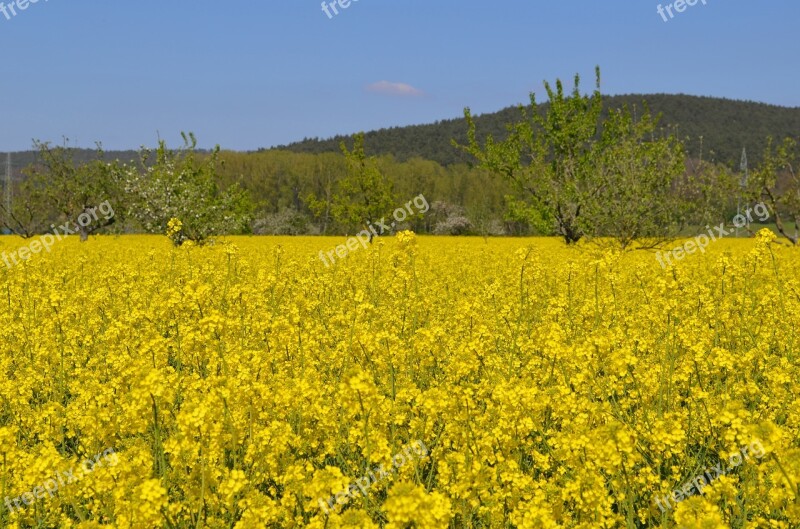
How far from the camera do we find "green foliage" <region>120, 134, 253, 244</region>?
26.7 m

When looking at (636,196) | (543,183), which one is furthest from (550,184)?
(636,196)

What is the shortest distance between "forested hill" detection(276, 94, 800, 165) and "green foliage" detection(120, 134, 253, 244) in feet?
373

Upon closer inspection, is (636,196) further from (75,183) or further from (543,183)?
(75,183)

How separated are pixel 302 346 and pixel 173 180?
2482cm

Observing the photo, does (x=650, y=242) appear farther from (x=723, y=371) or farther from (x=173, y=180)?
(x=173, y=180)

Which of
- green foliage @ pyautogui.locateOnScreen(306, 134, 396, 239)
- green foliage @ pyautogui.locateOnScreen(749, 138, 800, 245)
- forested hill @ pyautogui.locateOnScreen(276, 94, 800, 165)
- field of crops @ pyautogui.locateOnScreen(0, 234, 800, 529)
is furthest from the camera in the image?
forested hill @ pyautogui.locateOnScreen(276, 94, 800, 165)

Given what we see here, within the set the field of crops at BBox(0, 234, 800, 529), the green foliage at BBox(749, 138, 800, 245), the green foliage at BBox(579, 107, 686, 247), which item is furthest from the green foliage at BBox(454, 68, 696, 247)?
the field of crops at BBox(0, 234, 800, 529)

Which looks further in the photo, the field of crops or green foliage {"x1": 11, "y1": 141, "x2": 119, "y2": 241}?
green foliage {"x1": 11, "y1": 141, "x2": 119, "y2": 241}

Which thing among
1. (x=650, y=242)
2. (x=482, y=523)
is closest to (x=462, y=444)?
(x=482, y=523)

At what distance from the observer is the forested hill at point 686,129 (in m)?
136

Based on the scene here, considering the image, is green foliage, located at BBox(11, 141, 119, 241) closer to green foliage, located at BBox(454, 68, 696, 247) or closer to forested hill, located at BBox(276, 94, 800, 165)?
green foliage, located at BBox(454, 68, 696, 247)

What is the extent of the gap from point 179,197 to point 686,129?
145m

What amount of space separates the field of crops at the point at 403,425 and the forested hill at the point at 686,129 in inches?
5026

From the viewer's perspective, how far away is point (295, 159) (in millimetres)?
128625
